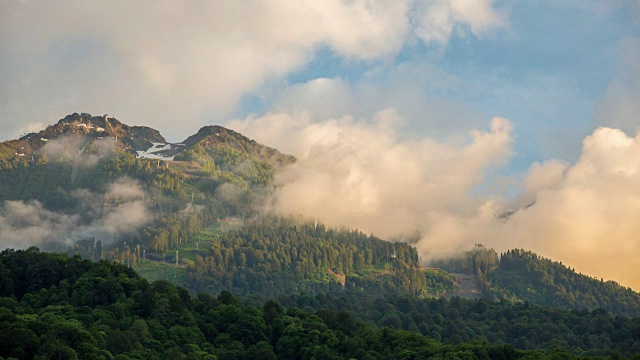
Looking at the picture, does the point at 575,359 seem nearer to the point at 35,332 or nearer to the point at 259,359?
the point at 259,359

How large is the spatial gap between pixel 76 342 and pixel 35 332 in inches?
309

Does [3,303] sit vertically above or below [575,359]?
above

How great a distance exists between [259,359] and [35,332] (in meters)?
59.2

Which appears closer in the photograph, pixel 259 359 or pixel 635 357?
pixel 635 357

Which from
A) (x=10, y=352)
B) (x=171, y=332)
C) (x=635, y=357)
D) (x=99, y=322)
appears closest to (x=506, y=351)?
(x=635, y=357)

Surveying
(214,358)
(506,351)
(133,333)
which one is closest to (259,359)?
(214,358)

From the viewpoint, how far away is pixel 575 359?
19688cm

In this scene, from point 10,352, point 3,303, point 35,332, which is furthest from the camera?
point 3,303

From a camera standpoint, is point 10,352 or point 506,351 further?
point 506,351

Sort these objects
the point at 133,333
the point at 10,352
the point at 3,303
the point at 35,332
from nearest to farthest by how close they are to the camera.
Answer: the point at 10,352, the point at 35,332, the point at 133,333, the point at 3,303

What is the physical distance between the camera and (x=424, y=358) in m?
194

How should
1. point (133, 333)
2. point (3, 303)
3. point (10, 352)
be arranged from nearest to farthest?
1. point (10, 352)
2. point (133, 333)
3. point (3, 303)

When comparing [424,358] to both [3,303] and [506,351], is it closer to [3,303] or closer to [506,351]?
[506,351]

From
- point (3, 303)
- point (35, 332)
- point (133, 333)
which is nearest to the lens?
point (35, 332)
